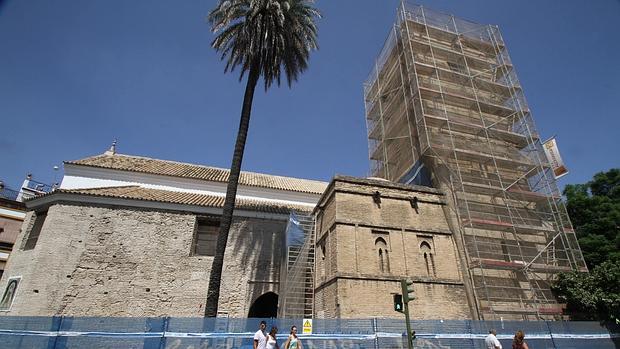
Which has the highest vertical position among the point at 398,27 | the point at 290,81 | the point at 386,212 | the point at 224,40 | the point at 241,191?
the point at 398,27

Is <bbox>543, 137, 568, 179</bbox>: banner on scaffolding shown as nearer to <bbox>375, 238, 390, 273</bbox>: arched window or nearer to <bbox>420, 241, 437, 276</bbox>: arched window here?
<bbox>420, 241, 437, 276</bbox>: arched window

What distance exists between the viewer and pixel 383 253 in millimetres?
13297

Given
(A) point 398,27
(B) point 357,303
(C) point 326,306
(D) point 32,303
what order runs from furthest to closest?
1. (A) point 398,27
2. (D) point 32,303
3. (C) point 326,306
4. (B) point 357,303

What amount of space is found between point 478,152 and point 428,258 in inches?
227

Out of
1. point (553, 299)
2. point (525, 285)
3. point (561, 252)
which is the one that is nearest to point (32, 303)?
point (525, 285)

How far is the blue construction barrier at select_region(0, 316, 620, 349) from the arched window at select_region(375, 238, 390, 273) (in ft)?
8.83

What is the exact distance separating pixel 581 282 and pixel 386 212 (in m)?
7.76

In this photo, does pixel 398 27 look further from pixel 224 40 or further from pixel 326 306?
pixel 326 306

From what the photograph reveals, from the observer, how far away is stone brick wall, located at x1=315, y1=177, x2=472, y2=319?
1214cm

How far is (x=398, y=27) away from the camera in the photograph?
2056 centimetres

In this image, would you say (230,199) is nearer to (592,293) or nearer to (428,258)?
(428,258)

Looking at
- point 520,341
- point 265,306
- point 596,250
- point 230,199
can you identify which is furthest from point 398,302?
point 596,250

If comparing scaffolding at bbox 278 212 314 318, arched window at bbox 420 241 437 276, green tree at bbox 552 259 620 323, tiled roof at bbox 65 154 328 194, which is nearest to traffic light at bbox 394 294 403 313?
arched window at bbox 420 241 437 276

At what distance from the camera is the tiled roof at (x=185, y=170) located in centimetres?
2011
